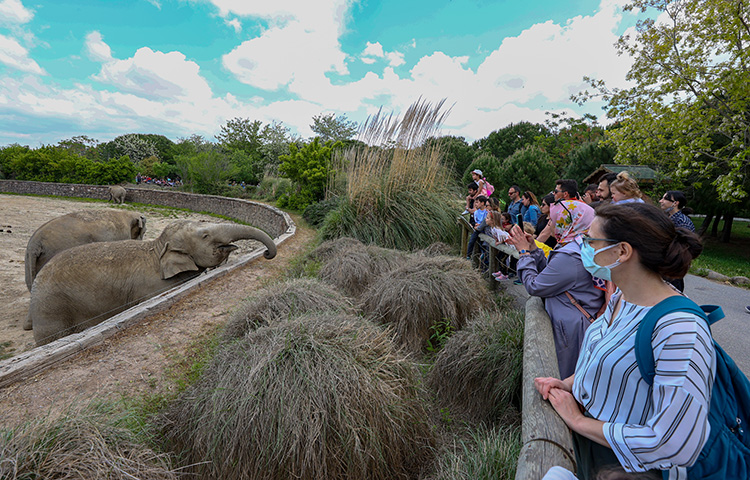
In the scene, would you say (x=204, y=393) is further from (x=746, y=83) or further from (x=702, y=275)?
(x=746, y=83)

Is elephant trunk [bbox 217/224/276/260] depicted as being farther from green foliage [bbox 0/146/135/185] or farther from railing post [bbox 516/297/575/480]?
green foliage [bbox 0/146/135/185]

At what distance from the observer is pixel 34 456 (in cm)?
156

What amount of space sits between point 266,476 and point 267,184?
23577 millimetres

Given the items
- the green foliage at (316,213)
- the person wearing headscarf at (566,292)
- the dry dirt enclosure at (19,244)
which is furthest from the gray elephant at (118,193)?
the person wearing headscarf at (566,292)

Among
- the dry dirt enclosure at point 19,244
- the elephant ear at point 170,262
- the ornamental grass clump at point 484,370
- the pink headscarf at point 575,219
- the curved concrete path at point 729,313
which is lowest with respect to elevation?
the dry dirt enclosure at point 19,244

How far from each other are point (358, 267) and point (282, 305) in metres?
1.85

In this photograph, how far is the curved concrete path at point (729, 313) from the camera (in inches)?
154

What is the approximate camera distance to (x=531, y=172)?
698 inches

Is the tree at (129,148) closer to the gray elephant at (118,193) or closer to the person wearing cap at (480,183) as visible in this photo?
the gray elephant at (118,193)

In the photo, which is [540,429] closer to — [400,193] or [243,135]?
[400,193]

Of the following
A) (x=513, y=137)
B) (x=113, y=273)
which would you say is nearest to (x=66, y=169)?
(x=113, y=273)

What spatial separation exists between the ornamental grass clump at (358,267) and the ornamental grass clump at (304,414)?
249cm

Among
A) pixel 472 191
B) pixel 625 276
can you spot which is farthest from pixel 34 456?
pixel 472 191

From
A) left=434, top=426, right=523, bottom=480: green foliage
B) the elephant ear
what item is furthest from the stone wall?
left=434, top=426, right=523, bottom=480: green foliage
